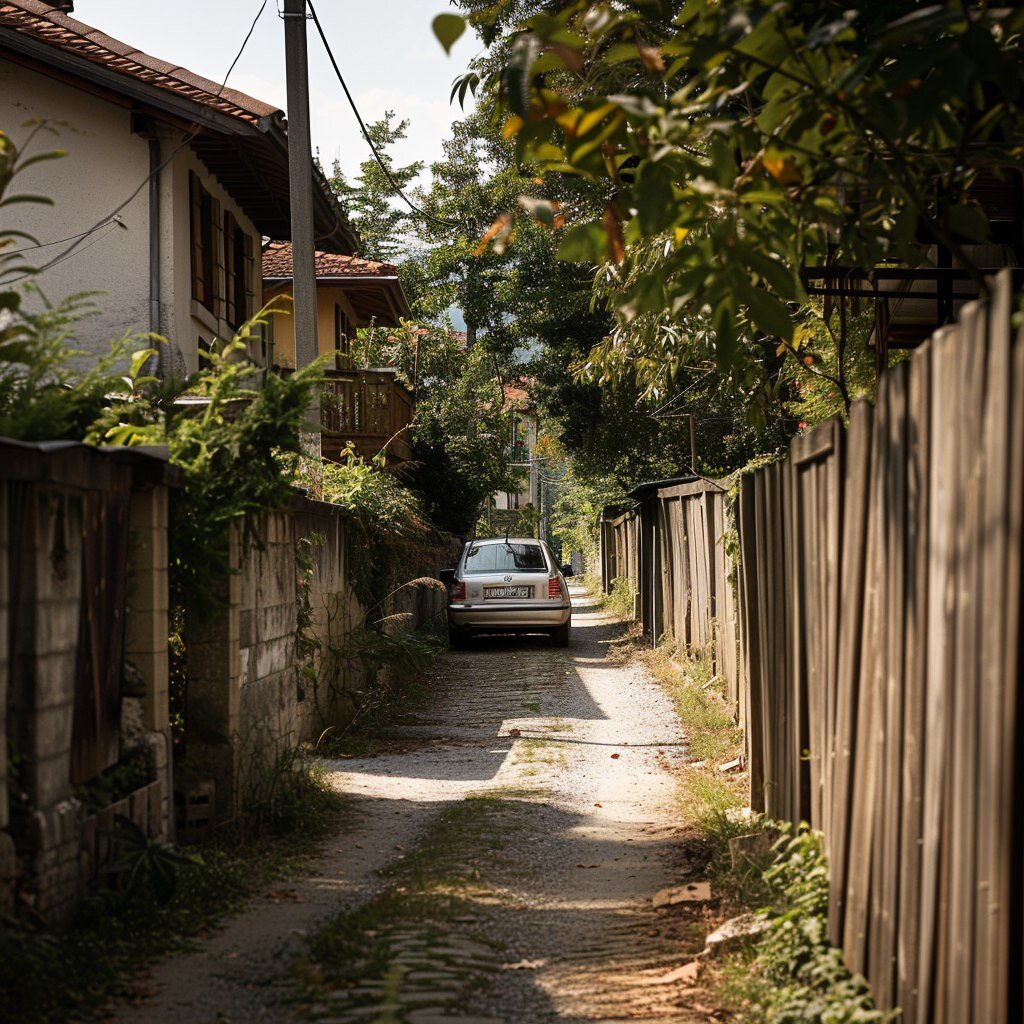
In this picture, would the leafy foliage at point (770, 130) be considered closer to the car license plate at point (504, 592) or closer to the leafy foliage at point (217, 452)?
the leafy foliage at point (217, 452)

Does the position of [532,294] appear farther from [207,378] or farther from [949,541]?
[949,541]

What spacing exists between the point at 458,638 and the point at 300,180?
818 centimetres

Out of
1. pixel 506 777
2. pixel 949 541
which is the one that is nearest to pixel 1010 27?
pixel 949 541

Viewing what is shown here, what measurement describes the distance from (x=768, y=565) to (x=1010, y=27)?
9.59 feet

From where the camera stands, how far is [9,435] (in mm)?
4730

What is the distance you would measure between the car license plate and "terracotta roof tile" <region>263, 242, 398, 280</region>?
7.47 meters

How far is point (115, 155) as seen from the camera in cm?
1319

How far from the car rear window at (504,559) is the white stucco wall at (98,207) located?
19.5 ft

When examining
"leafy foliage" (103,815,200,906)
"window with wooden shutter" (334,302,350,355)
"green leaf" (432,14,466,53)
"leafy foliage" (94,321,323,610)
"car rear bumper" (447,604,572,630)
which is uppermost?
"window with wooden shutter" (334,302,350,355)

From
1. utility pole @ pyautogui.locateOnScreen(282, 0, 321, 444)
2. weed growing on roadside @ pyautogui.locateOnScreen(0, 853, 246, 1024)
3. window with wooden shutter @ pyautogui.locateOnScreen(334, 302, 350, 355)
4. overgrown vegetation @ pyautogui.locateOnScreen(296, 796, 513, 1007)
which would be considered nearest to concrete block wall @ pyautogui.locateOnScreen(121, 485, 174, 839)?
weed growing on roadside @ pyautogui.locateOnScreen(0, 853, 246, 1024)

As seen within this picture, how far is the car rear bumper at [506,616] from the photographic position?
57.3 ft

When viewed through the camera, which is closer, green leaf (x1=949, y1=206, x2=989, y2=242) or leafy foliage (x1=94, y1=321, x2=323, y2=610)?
green leaf (x1=949, y1=206, x2=989, y2=242)

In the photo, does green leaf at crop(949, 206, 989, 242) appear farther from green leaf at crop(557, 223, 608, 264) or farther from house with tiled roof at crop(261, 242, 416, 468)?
house with tiled roof at crop(261, 242, 416, 468)

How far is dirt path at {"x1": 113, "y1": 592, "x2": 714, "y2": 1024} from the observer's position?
421 centimetres
